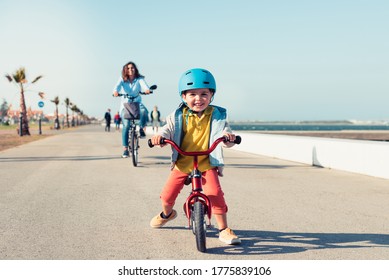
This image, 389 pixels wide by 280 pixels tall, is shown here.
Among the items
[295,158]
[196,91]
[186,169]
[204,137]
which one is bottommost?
[295,158]

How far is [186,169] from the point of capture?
174 inches

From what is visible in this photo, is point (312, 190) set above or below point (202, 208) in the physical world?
below

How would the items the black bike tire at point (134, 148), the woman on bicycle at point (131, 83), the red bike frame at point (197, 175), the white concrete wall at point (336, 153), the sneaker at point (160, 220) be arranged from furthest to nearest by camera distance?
1. the black bike tire at point (134, 148)
2. the woman on bicycle at point (131, 83)
3. the white concrete wall at point (336, 153)
4. the sneaker at point (160, 220)
5. the red bike frame at point (197, 175)

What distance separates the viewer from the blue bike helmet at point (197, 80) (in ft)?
13.4

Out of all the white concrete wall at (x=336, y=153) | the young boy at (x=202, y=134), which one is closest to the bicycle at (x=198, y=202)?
the young boy at (x=202, y=134)

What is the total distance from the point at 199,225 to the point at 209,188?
1.33 ft

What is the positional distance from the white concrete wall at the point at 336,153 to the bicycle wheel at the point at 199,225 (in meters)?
6.31

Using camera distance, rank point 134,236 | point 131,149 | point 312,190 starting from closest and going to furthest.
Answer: point 134,236 → point 312,190 → point 131,149

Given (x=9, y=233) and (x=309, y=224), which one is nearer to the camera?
(x=9, y=233)

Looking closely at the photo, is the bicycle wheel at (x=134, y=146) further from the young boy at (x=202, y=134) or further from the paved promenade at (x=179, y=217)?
the young boy at (x=202, y=134)
